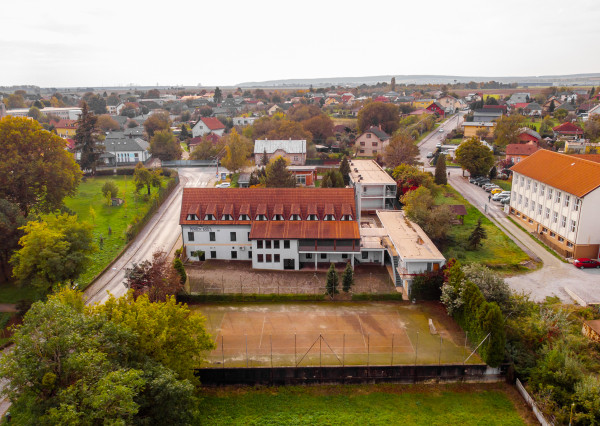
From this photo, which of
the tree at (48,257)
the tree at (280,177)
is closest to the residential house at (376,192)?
the tree at (280,177)

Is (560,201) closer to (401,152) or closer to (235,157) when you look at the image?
(401,152)

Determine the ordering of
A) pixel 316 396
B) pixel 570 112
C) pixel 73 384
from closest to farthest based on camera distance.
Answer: pixel 73 384 → pixel 316 396 → pixel 570 112

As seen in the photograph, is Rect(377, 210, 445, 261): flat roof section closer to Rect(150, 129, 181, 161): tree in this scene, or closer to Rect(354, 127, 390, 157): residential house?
Rect(354, 127, 390, 157): residential house

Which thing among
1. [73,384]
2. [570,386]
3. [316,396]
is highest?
[73,384]

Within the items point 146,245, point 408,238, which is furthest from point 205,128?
point 408,238

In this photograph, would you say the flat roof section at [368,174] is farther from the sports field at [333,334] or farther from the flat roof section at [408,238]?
the sports field at [333,334]

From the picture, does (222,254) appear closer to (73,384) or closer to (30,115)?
(73,384)

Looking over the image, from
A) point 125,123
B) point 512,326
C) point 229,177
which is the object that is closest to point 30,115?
point 125,123
